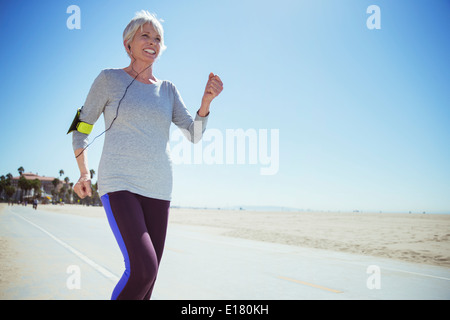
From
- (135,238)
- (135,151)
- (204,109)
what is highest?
(204,109)

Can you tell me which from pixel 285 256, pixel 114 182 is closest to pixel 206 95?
pixel 114 182

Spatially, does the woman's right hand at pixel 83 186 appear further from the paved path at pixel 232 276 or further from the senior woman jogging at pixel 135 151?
the paved path at pixel 232 276

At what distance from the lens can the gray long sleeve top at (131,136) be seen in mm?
1861

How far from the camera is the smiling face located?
214 cm

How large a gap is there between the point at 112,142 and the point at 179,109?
2.07 feet

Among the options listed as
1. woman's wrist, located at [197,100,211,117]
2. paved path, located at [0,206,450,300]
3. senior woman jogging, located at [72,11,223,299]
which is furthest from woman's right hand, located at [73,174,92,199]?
paved path, located at [0,206,450,300]

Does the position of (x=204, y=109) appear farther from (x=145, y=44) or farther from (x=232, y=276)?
(x=232, y=276)

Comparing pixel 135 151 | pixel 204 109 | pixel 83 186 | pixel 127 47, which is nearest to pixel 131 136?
pixel 135 151

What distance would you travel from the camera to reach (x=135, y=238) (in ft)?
5.52

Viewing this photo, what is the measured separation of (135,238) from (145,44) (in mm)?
1327

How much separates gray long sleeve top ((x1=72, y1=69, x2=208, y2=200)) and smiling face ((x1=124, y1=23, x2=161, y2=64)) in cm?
18
